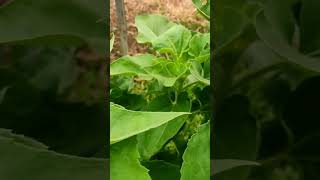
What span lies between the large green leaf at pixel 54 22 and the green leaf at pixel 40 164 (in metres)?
0.07

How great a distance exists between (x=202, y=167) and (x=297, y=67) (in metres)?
0.11

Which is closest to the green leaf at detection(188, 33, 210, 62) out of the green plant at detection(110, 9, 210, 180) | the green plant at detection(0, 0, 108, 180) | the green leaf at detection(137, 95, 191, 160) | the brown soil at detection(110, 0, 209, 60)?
the green plant at detection(110, 9, 210, 180)

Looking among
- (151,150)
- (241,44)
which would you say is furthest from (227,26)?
(151,150)

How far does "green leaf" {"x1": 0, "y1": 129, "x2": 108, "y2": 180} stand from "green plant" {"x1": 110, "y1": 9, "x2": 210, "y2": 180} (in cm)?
5

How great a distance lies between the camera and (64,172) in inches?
14.3

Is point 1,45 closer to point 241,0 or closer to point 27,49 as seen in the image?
point 27,49

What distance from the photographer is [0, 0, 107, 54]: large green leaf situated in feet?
1.23

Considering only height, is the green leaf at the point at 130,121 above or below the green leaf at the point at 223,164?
above

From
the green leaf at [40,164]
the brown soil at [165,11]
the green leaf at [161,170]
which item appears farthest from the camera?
the brown soil at [165,11]

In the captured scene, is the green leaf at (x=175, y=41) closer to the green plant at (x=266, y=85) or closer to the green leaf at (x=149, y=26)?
the green leaf at (x=149, y=26)

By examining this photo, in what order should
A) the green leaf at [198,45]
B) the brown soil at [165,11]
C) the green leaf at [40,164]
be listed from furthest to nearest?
the brown soil at [165,11], the green leaf at [198,45], the green leaf at [40,164]

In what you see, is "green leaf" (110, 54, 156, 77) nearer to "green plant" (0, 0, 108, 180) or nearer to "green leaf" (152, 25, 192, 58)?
"green leaf" (152, 25, 192, 58)

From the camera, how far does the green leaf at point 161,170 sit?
50cm

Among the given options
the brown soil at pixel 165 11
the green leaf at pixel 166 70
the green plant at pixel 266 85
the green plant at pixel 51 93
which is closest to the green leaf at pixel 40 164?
the green plant at pixel 51 93
